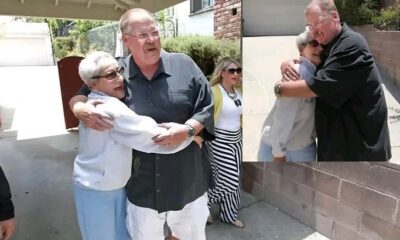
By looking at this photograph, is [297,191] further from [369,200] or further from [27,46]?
[27,46]

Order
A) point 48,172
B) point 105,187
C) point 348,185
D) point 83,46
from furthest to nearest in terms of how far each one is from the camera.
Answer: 1. point 83,46
2. point 48,172
3. point 348,185
4. point 105,187

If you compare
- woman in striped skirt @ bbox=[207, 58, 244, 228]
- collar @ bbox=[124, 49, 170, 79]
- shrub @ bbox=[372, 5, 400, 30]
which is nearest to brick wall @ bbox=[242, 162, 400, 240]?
woman in striped skirt @ bbox=[207, 58, 244, 228]

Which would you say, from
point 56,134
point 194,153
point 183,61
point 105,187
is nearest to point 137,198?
point 105,187

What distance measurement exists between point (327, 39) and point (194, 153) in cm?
92

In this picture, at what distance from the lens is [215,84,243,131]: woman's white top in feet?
8.27

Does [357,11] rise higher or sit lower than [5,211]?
higher

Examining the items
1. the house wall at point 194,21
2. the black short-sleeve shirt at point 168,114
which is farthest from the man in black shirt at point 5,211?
the house wall at point 194,21

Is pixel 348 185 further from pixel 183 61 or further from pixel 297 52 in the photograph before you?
pixel 183 61

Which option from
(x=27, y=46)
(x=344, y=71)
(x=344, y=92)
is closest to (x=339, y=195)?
(x=344, y=92)

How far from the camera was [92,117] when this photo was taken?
1.52 m

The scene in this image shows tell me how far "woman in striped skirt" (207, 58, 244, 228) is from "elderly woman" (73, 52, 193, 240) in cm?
86

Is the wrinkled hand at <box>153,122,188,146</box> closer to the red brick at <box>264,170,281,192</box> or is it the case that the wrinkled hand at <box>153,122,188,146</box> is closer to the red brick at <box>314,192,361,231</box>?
the red brick at <box>314,192,361,231</box>

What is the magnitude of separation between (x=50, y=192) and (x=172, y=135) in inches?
112

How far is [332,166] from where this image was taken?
274 centimetres
